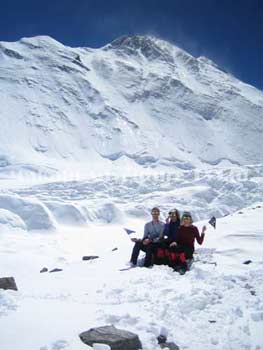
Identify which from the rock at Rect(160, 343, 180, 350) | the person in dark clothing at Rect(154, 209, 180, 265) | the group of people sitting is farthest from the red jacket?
the rock at Rect(160, 343, 180, 350)

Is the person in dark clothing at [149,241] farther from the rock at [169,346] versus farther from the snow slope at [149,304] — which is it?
the rock at [169,346]

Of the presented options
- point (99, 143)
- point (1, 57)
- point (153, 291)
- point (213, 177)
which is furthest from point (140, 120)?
point (153, 291)

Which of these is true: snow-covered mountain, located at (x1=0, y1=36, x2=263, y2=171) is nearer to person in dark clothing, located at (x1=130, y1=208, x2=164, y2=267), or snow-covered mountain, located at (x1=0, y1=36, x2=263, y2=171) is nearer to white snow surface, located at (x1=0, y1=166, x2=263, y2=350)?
white snow surface, located at (x1=0, y1=166, x2=263, y2=350)

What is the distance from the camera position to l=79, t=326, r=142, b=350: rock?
14.9 feet

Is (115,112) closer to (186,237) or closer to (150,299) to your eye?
(186,237)

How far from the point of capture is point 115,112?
335 ft

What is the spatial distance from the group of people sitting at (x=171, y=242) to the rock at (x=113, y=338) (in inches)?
143

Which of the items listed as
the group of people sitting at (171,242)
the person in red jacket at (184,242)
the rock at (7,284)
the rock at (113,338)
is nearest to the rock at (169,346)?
the rock at (113,338)

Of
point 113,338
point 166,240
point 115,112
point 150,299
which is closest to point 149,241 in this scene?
point 166,240

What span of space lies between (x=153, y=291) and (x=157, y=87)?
407 feet

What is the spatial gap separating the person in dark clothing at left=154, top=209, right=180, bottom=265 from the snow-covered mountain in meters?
63.1

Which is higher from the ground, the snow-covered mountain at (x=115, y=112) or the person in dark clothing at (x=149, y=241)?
the snow-covered mountain at (x=115, y=112)

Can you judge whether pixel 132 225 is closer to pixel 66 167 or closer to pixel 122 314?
pixel 122 314

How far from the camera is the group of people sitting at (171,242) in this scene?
873 cm
